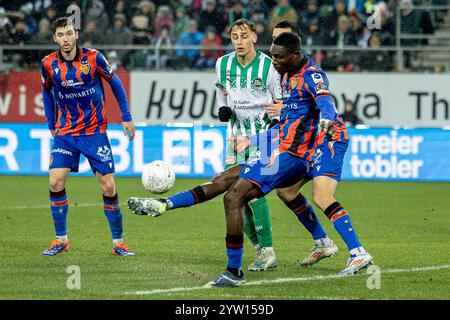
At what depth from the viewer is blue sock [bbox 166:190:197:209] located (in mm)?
8797

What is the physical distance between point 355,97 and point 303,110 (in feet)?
42.3

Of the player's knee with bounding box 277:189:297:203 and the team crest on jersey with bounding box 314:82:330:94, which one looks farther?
the player's knee with bounding box 277:189:297:203

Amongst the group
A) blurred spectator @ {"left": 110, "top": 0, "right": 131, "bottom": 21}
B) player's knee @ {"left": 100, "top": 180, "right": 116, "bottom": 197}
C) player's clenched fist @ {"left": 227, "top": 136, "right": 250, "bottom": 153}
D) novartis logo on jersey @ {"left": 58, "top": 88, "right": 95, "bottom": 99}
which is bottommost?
player's knee @ {"left": 100, "top": 180, "right": 116, "bottom": 197}

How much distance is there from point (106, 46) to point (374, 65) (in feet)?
18.3

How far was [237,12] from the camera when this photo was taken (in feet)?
73.3

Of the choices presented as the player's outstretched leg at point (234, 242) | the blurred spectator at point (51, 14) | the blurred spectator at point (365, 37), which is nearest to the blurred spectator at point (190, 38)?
the blurred spectator at point (51, 14)

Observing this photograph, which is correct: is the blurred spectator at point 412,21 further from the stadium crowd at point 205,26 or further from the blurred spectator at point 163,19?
the blurred spectator at point 163,19

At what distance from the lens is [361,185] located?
727 inches

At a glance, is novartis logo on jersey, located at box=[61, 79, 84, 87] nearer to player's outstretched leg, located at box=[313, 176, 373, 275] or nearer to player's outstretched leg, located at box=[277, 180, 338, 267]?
player's outstretched leg, located at box=[277, 180, 338, 267]

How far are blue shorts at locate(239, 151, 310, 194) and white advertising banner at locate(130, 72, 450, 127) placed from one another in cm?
1287

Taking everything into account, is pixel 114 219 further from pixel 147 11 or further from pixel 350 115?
pixel 147 11

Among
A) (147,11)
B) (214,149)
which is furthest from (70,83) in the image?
(147,11)

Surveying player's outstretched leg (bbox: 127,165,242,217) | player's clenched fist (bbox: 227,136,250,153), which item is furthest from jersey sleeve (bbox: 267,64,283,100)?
player's outstretched leg (bbox: 127,165,242,217)
